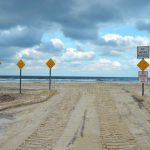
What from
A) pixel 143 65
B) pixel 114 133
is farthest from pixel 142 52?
pixel 114 133

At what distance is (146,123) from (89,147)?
5.25 metres

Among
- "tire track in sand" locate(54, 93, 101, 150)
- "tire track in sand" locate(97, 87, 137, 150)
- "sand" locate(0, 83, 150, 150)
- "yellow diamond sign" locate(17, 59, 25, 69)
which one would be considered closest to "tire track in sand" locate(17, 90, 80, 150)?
"sand" locate(0, 83, 150, 150)

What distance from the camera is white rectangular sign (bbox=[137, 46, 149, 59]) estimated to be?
100 feet

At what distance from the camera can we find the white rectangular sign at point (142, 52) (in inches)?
1206

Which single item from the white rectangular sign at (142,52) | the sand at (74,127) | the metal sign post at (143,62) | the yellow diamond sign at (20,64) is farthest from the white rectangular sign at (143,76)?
the yellow diamond sign at (20,64)

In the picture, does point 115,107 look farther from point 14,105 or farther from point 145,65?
point 145,65

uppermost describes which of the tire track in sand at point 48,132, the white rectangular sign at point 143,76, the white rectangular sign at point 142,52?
the white rectangular sign at point 142,52

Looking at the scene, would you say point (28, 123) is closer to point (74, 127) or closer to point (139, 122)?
point (74, 127)

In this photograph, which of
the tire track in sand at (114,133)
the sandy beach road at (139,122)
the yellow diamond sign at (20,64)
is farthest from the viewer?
the yellow diamond sign at (20,64)

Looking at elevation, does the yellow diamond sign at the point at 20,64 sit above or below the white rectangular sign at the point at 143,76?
above

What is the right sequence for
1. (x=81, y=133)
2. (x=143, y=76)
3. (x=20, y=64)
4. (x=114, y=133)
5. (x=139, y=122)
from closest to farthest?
1. (x=114, y=133)
2. (x=81, y=133)
3. (x=139, y=122)
4. (x=143, y=76)
5. (x=20, y=64)

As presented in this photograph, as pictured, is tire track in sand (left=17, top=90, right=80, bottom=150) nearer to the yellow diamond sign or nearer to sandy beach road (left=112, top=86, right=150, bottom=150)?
sandy beach road (left=112, top=86, right=150, bottom=150)

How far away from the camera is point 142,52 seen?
3072 centimetres

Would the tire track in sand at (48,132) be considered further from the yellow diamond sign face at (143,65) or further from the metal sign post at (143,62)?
the yellow diamond sign face at (143,65)
